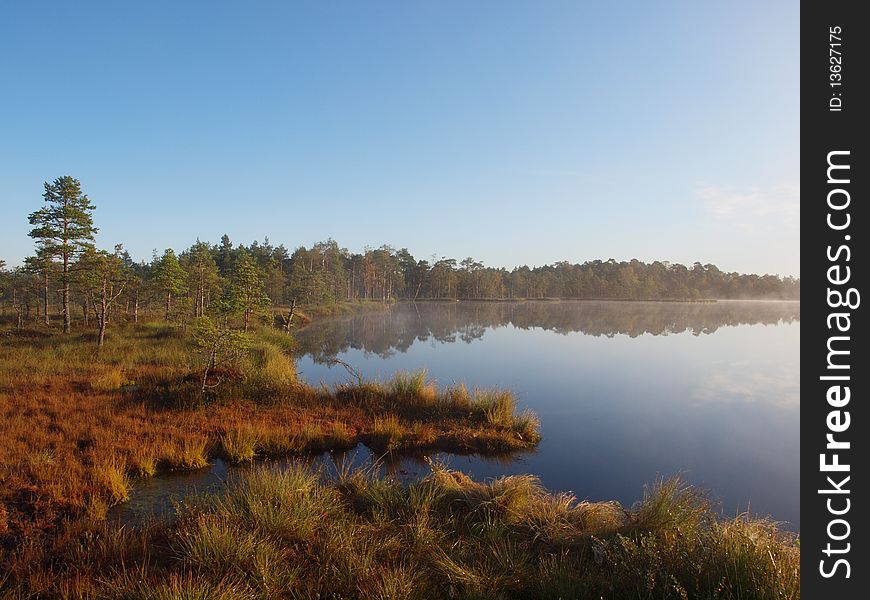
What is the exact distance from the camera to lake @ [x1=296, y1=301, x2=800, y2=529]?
858 centimetres

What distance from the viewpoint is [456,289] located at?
107312mm

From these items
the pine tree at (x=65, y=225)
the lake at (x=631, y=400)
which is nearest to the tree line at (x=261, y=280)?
the pine tree at (x=65, y=225)

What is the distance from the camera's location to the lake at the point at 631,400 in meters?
8.58

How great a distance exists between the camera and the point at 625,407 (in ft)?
44.8

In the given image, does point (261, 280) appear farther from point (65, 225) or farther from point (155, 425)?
point (155, 425)

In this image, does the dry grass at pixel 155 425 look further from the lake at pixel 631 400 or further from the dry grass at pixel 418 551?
the lake at pixel 631 400

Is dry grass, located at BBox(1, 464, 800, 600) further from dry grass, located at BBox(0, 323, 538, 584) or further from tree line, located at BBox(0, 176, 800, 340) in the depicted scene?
tree line, located at BBox(0, 176, 800, 340)

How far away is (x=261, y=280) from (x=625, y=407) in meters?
42.4

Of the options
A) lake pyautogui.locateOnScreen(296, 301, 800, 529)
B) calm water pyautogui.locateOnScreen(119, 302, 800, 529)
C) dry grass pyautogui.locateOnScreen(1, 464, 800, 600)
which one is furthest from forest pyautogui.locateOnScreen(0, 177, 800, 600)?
lake pyautogui.locateOnScreen(296, 301, 800, 529)

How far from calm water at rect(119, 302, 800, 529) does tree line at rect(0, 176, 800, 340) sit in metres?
10.8

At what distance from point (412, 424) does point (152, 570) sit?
7374mm

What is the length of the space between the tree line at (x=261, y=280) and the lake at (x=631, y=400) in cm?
1062

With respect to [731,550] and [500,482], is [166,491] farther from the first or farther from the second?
[731,550]

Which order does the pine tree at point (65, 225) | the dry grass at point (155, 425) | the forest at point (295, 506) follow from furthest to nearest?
1. the pine tree at point (65, 225)
2. the dry grass at point (155, 425)
3. the forest at point (295, 506)
